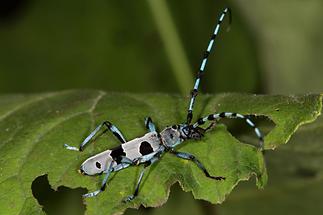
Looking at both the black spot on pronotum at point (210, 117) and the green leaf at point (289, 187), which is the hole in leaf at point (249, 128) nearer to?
the black spot on pronotum at point (210, 117)

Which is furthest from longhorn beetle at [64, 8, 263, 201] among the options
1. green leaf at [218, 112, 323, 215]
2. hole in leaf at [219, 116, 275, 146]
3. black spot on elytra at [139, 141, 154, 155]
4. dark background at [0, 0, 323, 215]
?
dark background at [0, 0, 323, 215]

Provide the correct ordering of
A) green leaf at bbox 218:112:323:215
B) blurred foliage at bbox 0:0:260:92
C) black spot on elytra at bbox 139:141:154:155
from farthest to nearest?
1. blurred foliage at bbox 0:0:260:92
2. green leaf at bbox 218:112:323:215
3. black spot on elytra at bbox 139:141:154:155

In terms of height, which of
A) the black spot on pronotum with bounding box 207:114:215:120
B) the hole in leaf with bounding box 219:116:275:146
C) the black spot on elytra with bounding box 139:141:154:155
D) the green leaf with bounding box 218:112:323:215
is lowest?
the green leaf with bounding box 218:112:323:215

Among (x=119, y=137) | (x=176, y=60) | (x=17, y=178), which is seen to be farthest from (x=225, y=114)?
(x=176, y=60)

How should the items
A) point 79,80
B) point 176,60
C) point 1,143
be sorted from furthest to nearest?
point 79,80
point 176,60
point 1,143

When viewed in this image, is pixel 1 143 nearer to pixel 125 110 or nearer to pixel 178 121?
pixel 125 110

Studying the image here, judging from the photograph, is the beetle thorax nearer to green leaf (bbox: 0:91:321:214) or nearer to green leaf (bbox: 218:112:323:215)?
green leaf (bbox: 0:91:321:214)

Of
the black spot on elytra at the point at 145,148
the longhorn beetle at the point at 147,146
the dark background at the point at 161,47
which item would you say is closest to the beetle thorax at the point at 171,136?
the longhorn beetle at the point at 147,146
